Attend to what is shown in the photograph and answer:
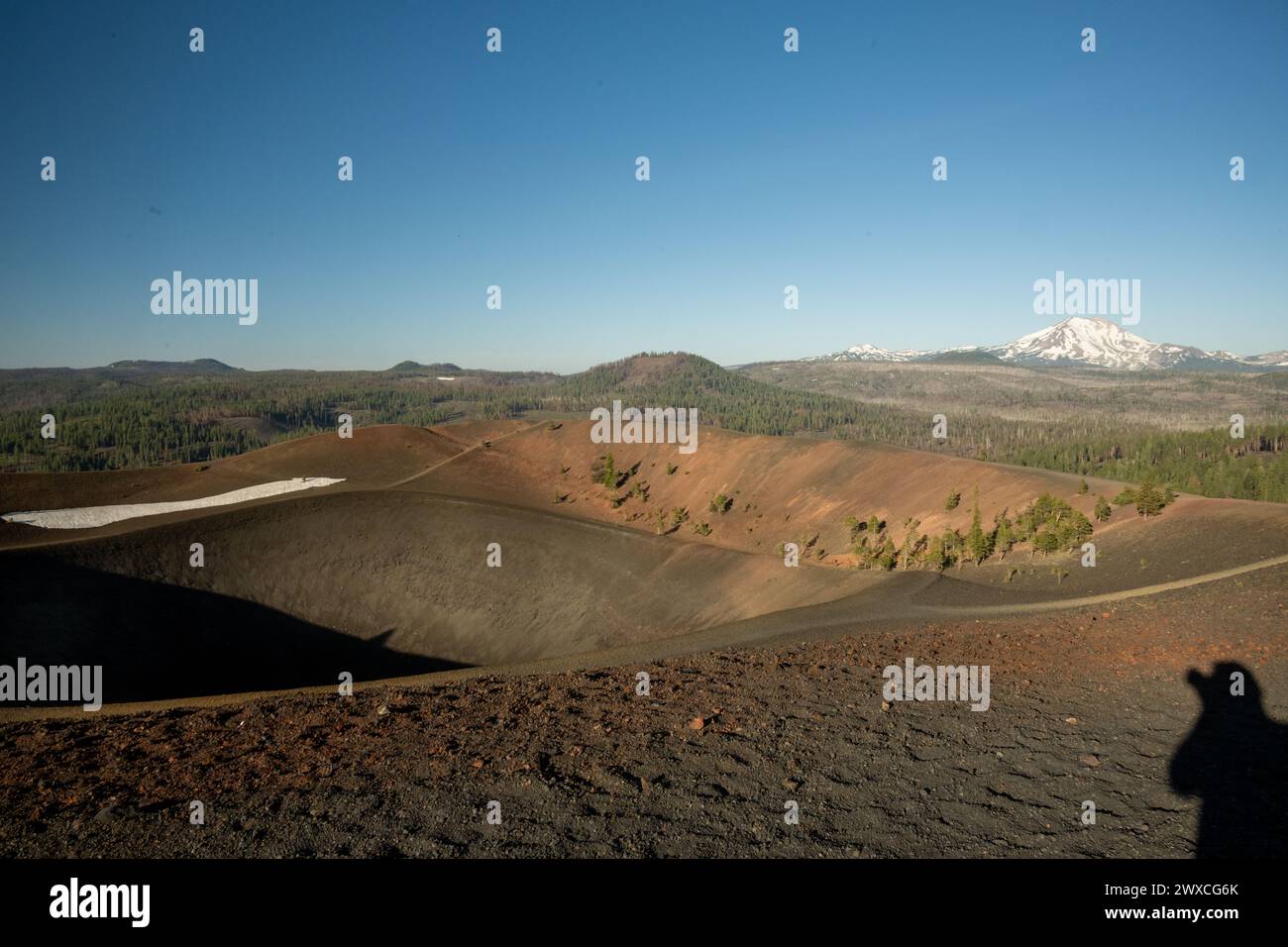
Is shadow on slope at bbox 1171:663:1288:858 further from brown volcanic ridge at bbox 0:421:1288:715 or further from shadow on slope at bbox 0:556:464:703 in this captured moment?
shadow on slope at bbox 0:556:464:703

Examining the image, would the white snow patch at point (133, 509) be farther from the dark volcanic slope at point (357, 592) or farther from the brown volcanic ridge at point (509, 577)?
the dark volcanic slope at point (357, 592)

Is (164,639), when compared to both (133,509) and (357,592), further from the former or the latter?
(133,509)

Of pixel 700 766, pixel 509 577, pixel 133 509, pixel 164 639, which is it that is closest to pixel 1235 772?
pixel 700 766

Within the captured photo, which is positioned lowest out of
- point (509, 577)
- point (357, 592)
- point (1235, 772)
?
point (357, 592)

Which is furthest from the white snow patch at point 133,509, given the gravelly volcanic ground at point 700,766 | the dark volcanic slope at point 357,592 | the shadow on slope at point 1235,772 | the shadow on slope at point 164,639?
the shadow on slope at point 1235,772
